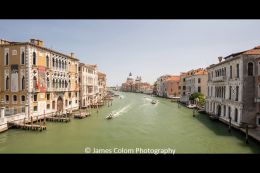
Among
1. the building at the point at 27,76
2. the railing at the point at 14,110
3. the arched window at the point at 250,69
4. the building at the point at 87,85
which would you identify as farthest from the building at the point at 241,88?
the building at the point at 87,85

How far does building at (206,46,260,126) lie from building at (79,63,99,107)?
22312mm

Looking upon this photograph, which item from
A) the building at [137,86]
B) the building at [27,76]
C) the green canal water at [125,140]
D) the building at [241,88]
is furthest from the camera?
the building at [137,86]

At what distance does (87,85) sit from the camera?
36.6 meters

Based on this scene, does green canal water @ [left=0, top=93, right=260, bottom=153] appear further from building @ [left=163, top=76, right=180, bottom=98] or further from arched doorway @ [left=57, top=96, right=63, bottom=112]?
building @ [left=163, top=76, right=180, bottom=98]

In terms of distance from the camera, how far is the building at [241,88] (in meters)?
16.9

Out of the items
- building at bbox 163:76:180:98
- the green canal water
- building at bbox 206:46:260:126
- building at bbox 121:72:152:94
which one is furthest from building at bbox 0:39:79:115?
building at bbox 121:72:152:94

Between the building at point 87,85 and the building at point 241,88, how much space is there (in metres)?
22.3

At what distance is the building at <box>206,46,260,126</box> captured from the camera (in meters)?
16.9

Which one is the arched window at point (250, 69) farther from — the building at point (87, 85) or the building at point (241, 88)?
the building at point (87, 85)

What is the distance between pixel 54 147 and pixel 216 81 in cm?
2005
